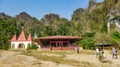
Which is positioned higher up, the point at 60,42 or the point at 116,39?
the point at 116,39

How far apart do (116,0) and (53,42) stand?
1932cm

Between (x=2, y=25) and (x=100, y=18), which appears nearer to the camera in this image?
(x=100, y=18)

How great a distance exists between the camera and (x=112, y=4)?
6531 centimetres

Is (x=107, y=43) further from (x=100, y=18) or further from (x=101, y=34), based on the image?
(x=100, y=18)

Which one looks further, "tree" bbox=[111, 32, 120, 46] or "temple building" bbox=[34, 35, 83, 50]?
"temple building" bbox=[34, 35, 83, 50]

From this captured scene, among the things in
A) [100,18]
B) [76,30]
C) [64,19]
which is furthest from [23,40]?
[64,19]

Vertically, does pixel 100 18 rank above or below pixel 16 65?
above

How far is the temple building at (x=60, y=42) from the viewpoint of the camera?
57656 millimetres

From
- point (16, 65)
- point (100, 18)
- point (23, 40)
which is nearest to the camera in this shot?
point (16, 65)

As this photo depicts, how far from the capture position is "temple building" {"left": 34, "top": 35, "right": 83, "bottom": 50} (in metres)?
57.7

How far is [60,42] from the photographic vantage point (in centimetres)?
5812

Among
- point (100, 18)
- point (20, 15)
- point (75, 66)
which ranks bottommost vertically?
point (75, 66)

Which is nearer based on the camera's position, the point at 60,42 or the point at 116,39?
the point at 116,39

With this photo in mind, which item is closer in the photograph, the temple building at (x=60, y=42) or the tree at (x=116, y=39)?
the tree at (x=116, y=39)
